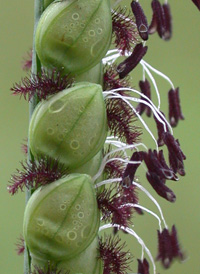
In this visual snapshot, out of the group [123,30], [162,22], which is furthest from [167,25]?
[123,30]

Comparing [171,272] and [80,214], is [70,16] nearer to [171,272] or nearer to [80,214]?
[80,214]

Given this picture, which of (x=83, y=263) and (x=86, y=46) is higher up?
(x=86, y=46)

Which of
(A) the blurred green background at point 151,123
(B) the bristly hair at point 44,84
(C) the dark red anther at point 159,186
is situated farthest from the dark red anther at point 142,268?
(A) the blurred green background at point 151,123

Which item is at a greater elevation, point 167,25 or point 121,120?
point 167,25

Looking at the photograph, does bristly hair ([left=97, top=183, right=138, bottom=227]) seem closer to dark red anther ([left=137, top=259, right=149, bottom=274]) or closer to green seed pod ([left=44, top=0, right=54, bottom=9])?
dark red anther ([left=137, top=259, right=149, bottom=274])

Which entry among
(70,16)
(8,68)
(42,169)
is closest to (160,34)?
(70,16)

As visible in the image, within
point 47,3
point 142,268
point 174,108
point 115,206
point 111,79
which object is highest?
point 47,3

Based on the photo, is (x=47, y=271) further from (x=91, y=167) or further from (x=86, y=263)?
(x=91, y=167)

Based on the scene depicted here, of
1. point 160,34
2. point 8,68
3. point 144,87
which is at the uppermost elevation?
point 160,34
